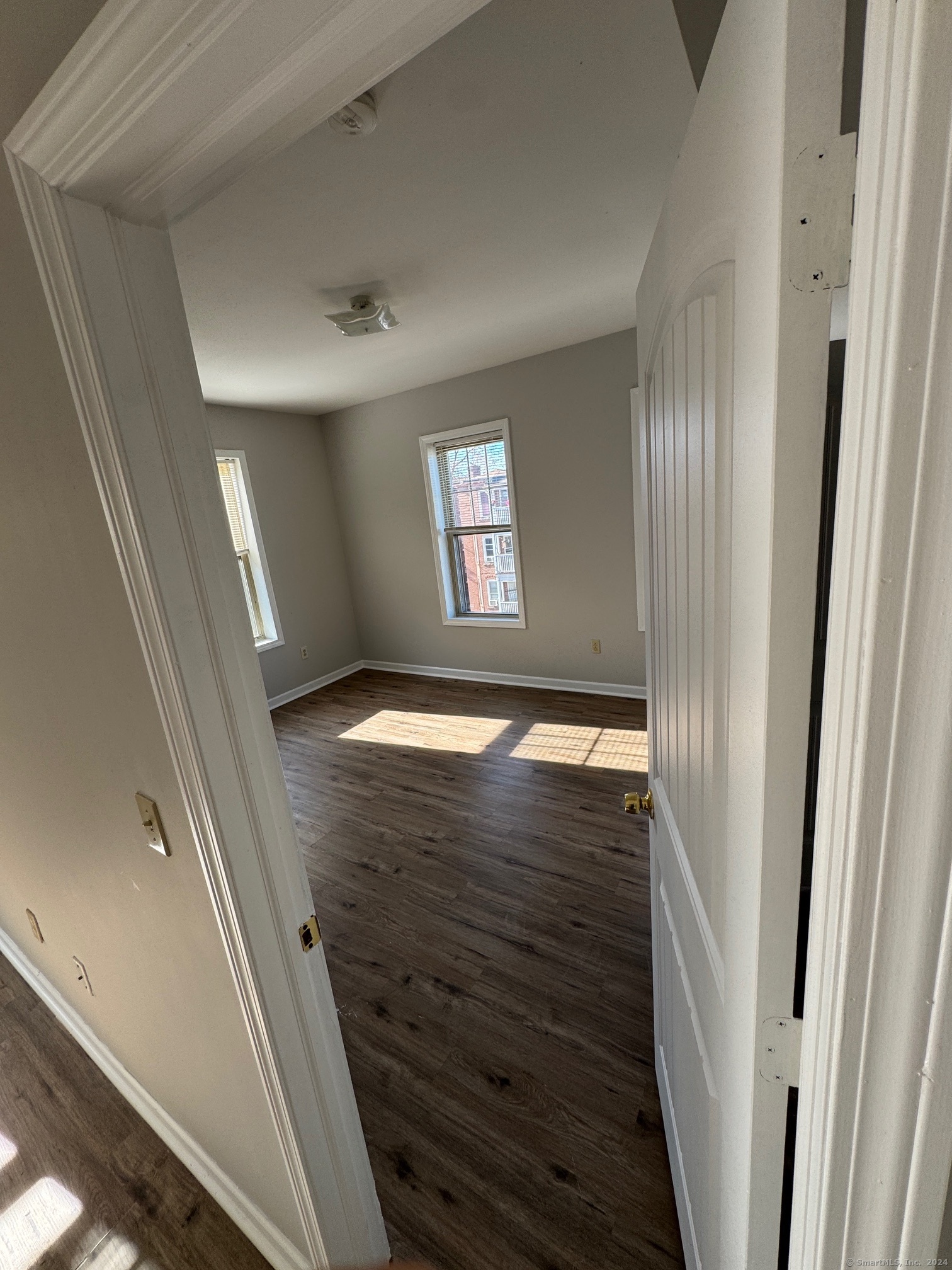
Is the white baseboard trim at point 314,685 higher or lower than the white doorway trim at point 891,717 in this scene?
lower

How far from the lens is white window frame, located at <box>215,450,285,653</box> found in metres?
4.41

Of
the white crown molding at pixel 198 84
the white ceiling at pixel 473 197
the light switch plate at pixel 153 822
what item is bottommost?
the light switch plate at pixel 153 822

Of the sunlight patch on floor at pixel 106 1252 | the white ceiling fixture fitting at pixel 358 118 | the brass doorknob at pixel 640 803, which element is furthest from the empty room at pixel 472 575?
the brass doorknob at pixel 640 803

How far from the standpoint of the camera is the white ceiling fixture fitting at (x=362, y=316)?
7.85 ft

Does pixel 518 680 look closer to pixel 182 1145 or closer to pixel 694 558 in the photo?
pixel 182 1145

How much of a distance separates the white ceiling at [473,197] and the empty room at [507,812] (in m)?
0.02

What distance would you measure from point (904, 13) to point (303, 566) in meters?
5.04

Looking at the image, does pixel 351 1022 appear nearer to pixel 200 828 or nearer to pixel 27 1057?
pixel 27 1057

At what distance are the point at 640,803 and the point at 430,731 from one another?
9.12 feet

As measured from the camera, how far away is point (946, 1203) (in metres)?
0.43

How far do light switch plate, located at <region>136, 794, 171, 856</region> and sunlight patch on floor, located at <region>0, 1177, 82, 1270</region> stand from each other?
1177 millimetres

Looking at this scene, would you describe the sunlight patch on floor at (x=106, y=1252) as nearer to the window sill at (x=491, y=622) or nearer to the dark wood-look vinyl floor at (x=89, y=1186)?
the dark wood-look vinyl floor at (x=89, y=1186)

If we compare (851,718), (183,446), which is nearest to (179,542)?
(183,446)

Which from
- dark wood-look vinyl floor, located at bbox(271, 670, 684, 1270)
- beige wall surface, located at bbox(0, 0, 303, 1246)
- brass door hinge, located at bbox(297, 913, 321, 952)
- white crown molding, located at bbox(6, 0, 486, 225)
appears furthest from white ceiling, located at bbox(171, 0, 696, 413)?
dark wood-look vinyl floor, located at bbox(271, 670, 684, 1270)
